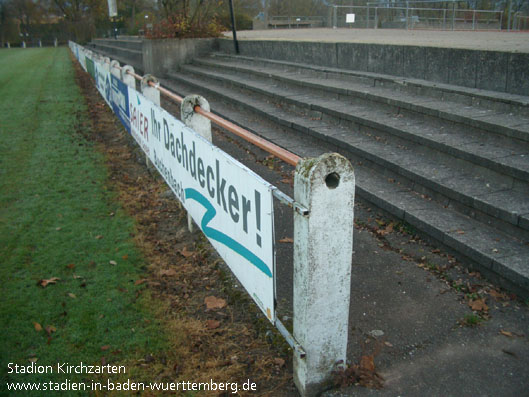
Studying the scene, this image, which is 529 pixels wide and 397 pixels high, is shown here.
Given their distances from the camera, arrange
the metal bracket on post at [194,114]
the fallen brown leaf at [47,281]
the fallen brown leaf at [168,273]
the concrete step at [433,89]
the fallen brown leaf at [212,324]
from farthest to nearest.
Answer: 1. the concrete step at [433,89]
2. the metal bracket on post at [194,114]
3. the fallen brown leaf at [168,273]
4. the fallen brown leaf at [47,281]
5. the fallen brown leaf at [212,324]

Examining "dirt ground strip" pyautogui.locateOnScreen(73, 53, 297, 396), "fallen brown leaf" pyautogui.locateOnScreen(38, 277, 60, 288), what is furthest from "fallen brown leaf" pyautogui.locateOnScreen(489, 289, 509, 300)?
"fallen brown leaf" pyautogui.locateOnScreen(38, 277, 60, 288)

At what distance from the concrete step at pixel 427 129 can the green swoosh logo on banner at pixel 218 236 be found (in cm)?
257

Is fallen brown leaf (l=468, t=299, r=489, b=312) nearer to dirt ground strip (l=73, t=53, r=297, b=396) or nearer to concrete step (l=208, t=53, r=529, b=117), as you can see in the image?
dirt ground strip (l=73, t=53, r=297, b=396)

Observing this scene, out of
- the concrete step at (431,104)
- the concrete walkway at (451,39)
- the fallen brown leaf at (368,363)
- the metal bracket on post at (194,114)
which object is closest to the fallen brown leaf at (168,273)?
the metal bracket on post at (194,114)

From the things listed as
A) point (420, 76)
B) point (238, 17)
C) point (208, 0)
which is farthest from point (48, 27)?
Answer: point (420, 76)

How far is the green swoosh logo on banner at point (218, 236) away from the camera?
9.59ft

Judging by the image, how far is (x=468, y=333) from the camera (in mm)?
3195

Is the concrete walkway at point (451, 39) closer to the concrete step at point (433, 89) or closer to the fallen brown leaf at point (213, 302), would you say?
the concrete step at point (433, 89)

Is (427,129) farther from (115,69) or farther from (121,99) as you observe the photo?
(115,69)

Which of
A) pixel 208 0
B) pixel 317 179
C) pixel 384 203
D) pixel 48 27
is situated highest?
pixel 48 27

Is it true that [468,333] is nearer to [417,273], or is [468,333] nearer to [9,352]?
[417,273]

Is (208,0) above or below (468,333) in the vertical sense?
above

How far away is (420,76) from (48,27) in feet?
288

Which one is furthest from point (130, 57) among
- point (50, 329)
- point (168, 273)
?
point (50, 329)
